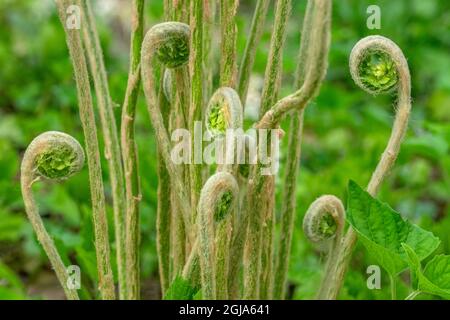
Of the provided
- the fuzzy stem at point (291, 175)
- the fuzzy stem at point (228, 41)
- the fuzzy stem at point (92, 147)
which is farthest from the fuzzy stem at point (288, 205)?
the fuzzy stem at point (92, 147)

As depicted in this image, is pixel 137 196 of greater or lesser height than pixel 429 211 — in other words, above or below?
above

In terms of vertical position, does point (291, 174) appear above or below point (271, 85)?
below

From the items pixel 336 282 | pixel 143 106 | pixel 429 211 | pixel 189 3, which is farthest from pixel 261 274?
pixel 429 211

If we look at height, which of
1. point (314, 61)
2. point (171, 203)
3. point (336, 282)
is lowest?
point (336, 282)

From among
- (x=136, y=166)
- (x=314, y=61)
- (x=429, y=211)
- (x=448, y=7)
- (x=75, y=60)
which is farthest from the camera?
(x=448, y=7)

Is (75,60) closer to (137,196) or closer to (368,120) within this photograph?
(137,196)

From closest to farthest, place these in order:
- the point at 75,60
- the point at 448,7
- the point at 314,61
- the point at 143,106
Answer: the point at 314,61 → the point at 75,60 → the point at 143,106 → the point at 448,7

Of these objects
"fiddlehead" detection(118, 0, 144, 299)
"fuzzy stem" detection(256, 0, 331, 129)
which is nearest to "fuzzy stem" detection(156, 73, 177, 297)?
"fiddlehead" detection(118, 0, 144, 299)

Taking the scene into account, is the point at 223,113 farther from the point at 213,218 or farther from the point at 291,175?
the point at 291,175

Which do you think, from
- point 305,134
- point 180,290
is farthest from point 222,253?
point 305,134
